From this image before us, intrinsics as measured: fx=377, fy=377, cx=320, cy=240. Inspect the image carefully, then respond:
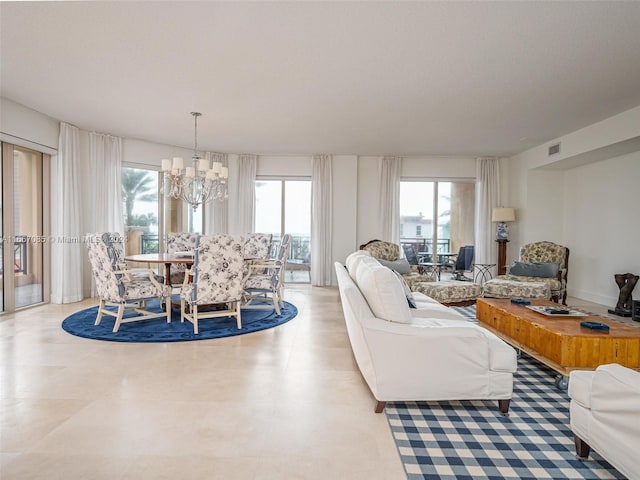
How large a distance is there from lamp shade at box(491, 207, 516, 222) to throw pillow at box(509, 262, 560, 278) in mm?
1302

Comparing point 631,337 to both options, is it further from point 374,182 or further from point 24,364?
point 374,182

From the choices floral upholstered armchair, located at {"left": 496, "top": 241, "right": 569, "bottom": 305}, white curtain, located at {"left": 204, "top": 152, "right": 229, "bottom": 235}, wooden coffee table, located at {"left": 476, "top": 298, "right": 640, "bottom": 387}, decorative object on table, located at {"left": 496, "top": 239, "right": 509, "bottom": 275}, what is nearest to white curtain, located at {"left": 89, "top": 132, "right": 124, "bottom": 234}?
white curtain, located at {"left": 204, "top": 152, "right": 229, "bottom": 235}

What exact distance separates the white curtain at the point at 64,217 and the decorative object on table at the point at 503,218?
23.4ft

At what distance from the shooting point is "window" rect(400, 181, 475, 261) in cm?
790

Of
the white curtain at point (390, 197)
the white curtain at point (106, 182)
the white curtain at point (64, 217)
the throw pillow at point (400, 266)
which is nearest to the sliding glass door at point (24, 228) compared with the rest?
the white curtain at point (64, 217)

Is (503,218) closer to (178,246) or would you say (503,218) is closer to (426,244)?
(426,244)

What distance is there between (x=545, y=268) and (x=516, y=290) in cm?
100

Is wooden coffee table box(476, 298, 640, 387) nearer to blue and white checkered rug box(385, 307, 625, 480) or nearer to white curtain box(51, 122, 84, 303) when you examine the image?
blue and white checkered rug box(385, 307, 625, 480)

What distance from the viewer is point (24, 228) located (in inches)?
204

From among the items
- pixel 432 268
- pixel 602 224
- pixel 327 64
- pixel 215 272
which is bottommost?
pixel 432 268

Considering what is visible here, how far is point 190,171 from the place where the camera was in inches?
187

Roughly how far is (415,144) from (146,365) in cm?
543

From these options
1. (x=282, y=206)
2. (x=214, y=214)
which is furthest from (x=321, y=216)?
(x=214, y=214)

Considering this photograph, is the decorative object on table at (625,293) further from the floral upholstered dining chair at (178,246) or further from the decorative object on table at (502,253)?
the floral upholstered dining chair at (178,246)
